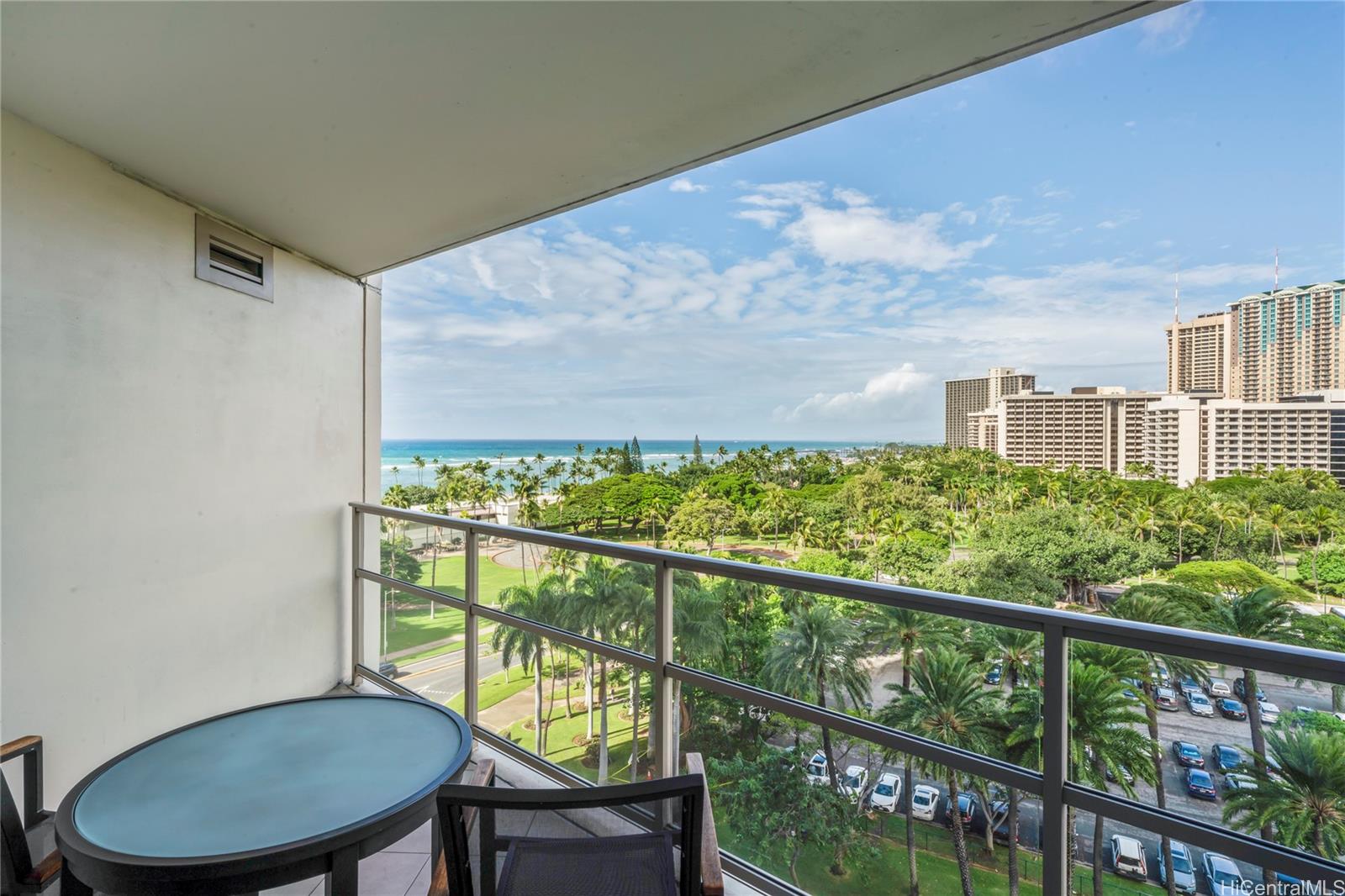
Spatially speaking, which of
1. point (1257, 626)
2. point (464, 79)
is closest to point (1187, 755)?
point (464, 79)

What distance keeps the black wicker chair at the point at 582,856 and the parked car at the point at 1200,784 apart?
1.21 meters

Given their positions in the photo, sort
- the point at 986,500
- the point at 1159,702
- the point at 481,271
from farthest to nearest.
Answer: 1. the point at 481,271
2. the point at 986,500
3. the point at 1159,702

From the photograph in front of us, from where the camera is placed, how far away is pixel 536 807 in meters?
0.99

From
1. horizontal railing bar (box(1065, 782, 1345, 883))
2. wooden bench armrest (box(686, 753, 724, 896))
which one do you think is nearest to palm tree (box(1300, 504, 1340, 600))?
horizontal railing bar (box(1065, 782, 1345, 883))

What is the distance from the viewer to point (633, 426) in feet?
163

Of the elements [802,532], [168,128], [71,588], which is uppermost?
[168,128]

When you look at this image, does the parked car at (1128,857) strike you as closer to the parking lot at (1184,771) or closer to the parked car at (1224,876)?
the parking lot at (1184,771)

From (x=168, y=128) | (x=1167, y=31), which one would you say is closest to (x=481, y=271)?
(x=1167, y=31)

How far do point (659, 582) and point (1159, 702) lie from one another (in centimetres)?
152

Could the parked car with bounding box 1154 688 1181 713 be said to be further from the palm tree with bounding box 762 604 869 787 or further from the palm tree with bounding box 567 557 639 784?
the palm tree with bounding box 567 557 639 784

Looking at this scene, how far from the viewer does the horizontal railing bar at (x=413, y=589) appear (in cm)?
306

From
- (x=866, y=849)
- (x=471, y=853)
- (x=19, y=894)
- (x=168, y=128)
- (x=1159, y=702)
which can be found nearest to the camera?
(x=471, y=853)

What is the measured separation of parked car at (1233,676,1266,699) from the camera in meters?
1.30

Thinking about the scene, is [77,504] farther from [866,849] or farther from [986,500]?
[986,500]
